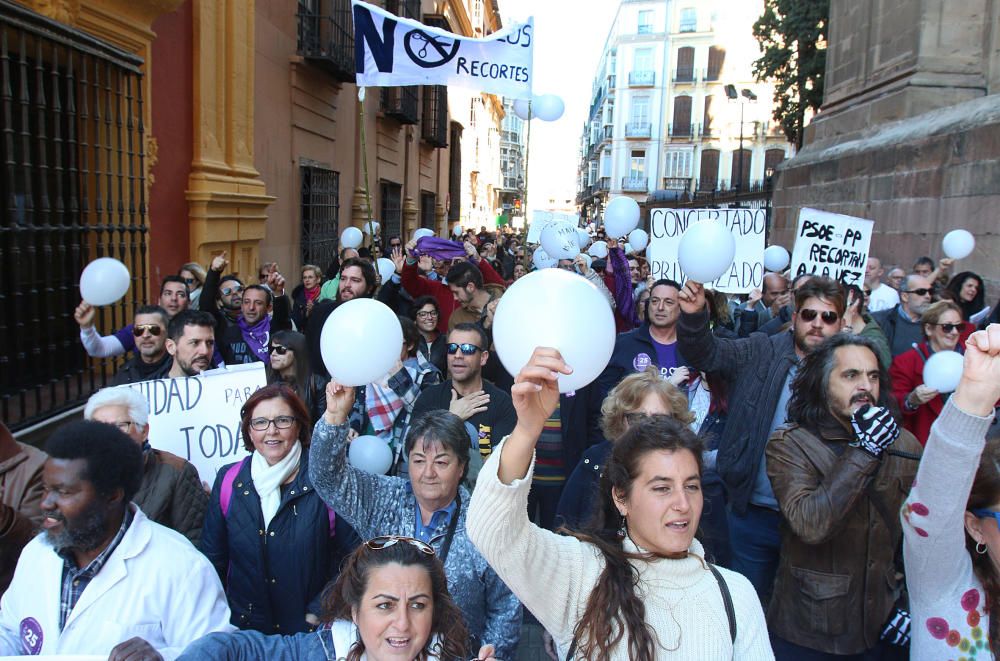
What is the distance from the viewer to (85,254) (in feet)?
17.2

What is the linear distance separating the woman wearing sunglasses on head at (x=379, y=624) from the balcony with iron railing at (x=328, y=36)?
897 centimetres

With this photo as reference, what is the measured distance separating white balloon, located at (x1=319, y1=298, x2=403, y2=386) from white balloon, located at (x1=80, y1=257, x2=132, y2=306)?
1.95 meters

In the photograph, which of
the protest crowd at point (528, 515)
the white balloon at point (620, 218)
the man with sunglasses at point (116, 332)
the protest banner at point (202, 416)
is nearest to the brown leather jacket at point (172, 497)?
the protest crowd at point (528, 515)

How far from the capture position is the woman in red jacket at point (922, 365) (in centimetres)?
433

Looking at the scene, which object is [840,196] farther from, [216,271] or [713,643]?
[713,643]

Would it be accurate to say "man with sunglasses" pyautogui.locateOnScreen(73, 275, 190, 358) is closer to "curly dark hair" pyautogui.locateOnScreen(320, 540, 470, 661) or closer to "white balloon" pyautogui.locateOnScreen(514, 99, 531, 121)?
"curly dark hair" pyautogui.locateOnScreen(320, 540, 470, 661)

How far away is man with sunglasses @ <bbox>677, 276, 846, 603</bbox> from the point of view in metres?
3.09

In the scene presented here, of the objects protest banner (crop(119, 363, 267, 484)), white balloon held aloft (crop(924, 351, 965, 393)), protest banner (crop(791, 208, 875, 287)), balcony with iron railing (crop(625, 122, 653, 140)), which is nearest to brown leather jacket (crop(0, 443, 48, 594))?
protest banner (crop(119, 363, 267, 484))

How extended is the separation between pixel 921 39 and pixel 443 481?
29.5ft

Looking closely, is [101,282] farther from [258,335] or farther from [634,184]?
[634,184]

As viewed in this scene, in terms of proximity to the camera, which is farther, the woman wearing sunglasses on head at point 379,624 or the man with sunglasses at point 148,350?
the man with sunglasses at point 148,350

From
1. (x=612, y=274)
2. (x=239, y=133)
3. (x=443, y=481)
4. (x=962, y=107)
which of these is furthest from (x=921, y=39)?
(x=443, y=481)

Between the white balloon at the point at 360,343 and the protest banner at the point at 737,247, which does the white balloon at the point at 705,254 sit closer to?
the white balloon at the point at 360,343

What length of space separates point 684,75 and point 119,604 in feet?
182
